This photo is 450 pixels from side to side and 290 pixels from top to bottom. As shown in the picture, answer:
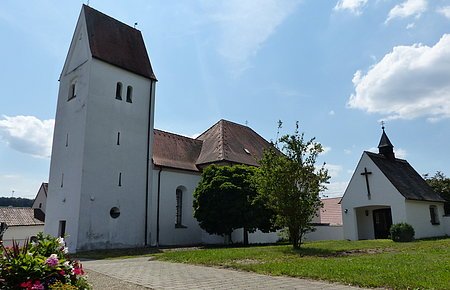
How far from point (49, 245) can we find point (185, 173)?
75.2 ft

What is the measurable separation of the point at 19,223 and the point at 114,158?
85.1 ft

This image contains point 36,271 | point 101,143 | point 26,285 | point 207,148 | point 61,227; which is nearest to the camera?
point 26,285

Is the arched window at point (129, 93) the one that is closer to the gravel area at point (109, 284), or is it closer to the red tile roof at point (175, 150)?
the red tile roof at point (175, 150)

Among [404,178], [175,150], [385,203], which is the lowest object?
[385,203]

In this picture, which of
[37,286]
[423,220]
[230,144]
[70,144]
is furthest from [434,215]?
[37,286]

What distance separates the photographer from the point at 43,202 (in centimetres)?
4906

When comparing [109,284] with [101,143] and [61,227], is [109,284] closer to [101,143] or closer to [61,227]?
[101,143]

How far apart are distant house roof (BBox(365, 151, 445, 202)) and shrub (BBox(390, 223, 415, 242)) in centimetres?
247

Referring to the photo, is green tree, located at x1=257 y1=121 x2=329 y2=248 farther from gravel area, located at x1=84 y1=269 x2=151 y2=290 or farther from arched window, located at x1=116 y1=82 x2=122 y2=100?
arched window, located at x1=116 y1=82 x2=122 y2=100

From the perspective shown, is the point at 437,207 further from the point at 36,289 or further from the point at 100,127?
the point at 36,289

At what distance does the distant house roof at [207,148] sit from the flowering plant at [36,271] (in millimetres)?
21543

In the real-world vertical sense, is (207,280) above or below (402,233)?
below

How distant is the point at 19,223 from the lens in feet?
141

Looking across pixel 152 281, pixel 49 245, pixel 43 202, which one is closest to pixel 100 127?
pixel 152 281
